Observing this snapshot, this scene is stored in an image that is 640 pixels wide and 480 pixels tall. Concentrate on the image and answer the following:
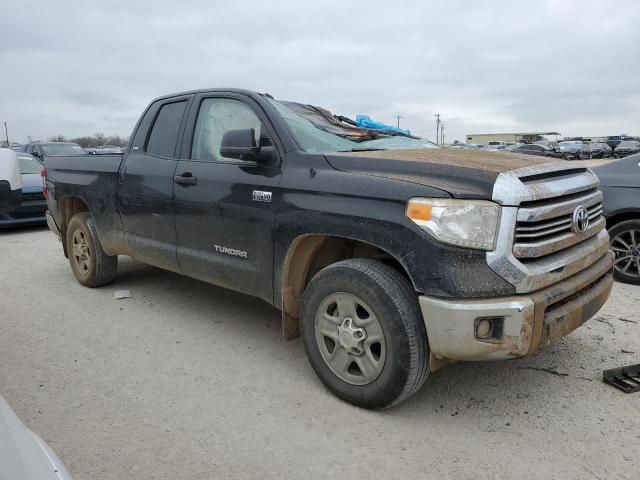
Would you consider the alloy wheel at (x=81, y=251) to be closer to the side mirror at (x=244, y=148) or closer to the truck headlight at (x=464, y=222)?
the side mirror at (x=244, y=148)

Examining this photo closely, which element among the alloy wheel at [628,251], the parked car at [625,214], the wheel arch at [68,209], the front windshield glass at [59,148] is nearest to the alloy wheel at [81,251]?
the wheel arch at [68,209]

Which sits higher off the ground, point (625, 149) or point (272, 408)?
point (625, 149)

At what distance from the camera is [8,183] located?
2.43 m

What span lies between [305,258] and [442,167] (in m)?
1.07

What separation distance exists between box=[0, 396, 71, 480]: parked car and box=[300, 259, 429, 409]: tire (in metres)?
1.73

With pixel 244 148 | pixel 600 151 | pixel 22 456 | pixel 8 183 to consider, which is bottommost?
pixel 22 456

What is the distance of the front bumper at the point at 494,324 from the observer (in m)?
2.53

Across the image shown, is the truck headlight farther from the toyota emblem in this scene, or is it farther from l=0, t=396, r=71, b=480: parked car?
l=0, t=396, r=71, b=480: parked car

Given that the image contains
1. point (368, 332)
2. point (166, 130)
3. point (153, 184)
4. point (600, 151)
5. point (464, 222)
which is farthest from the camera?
point (600, 151)

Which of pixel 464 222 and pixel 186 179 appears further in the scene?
pixel 186 179

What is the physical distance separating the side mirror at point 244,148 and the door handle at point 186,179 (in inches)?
23.9

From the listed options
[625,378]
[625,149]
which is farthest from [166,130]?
[625,149]

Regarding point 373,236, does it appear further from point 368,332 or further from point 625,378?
point 625,378

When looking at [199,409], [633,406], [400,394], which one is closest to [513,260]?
[400,394]
